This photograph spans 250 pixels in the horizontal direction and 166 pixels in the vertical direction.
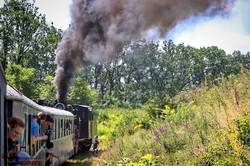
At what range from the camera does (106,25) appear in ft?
57.8

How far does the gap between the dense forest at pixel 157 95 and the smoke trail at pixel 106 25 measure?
1.63 m

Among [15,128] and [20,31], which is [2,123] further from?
[20,31]

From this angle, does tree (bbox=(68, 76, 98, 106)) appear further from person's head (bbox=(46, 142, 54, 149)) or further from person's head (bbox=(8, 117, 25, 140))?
person's head (bbox=(8, 117, 25, 140))

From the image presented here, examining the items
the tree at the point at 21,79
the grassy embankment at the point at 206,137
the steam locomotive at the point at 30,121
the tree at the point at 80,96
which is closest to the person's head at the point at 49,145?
the steam locomotive at the point at 30,121

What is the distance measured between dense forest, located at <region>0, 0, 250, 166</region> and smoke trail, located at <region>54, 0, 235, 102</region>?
163 centimetres

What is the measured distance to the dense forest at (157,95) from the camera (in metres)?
8.20

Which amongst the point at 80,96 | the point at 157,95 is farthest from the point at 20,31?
the point at 157,95

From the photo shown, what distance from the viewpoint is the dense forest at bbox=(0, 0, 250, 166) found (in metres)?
8.20

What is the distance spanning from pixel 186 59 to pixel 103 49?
196 ft

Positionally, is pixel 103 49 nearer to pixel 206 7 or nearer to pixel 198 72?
pixel 206 7

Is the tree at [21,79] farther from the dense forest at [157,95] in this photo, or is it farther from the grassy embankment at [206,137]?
the grassy embankment at [206,137]

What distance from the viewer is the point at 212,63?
73.8 meters

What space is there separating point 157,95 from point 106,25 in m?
6.09

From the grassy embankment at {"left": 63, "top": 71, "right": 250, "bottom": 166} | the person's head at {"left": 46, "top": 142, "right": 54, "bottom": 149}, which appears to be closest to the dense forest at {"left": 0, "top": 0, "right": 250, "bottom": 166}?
the grassy embankment at {"left": 63, "top": 71, "right": 250, "bottom": 166}
